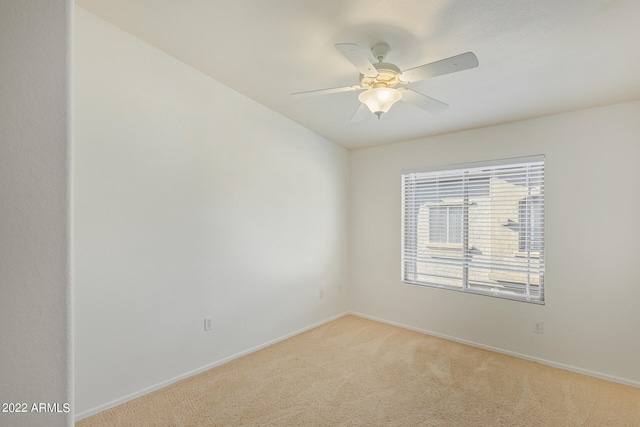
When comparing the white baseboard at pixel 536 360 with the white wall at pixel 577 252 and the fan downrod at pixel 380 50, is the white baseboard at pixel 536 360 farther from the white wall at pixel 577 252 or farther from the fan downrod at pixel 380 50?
the fan downrod at pixel 380 50

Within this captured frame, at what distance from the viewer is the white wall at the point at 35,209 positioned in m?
0.64

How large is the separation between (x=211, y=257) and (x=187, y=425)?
129cm

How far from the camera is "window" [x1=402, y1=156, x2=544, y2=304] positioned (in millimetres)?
3078

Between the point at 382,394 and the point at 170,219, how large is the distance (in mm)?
2238

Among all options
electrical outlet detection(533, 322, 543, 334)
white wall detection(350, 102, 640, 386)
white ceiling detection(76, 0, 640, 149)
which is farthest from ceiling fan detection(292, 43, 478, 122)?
electrical outlet detection(533, 322, 543, 334)

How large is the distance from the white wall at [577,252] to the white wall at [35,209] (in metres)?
3.53

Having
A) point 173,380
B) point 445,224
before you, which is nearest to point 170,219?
point 173,380

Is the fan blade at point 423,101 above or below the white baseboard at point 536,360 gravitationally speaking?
above

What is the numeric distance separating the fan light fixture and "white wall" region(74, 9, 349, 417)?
1570 millimetres

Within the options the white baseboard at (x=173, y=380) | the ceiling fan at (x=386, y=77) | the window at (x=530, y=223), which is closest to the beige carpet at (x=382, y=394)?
the white baseboard at (x=173, y=380)

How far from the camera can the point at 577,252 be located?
2797mm

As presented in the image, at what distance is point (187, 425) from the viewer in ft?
6.79

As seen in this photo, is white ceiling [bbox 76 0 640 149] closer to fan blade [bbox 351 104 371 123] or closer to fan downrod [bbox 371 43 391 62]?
fan downrod [bbox 371 43 391 62]

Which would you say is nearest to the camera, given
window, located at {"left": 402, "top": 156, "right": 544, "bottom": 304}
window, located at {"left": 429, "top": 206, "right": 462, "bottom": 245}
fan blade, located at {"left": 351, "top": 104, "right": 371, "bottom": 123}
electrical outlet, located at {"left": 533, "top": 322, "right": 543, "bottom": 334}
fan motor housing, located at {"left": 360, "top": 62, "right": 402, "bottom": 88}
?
fan motor housing, located at {"left": 360, "top": 62, "right": 402, "bottom": 88}
